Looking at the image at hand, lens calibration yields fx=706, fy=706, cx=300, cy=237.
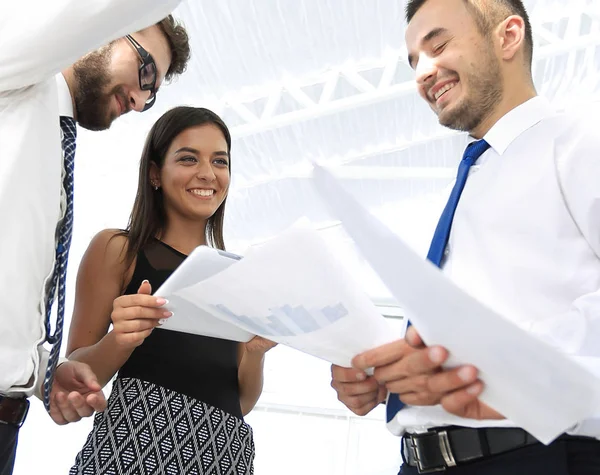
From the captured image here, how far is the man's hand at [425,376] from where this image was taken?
0.99 m

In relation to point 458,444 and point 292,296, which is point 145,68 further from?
point 458,444

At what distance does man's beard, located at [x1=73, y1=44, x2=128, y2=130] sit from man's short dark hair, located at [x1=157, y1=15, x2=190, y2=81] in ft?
0.96

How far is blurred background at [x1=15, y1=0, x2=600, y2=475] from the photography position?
6082mm

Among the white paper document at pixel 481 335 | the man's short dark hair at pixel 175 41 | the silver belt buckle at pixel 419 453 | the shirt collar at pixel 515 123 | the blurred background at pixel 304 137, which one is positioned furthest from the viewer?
the blurred background at pixel 304 137

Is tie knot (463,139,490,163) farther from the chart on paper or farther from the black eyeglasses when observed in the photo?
the black eyeglasses

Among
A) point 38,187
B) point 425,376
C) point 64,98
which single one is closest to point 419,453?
point 425,376

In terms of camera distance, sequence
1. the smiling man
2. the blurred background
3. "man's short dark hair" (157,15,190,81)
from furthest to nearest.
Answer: the blurred background, "man's short dark hair" (157,15,190,81), the smiling man

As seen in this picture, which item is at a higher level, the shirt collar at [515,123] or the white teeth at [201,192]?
the white teeth at [201,192]

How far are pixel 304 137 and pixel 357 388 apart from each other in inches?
267

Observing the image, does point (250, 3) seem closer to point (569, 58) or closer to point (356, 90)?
point (356, 90)

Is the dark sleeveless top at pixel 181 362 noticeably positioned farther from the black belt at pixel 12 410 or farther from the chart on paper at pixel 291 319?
the chart on paper at pixel 291 319

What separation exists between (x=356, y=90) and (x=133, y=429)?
6.21 meters

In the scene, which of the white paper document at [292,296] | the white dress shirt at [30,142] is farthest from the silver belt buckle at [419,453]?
the white dress shirt at [30,142]

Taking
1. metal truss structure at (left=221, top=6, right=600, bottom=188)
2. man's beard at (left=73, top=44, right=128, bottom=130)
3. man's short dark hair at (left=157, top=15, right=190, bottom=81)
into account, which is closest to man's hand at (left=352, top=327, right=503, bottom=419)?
man's beard at (left=73, top=44, right=128, bottom=130)
